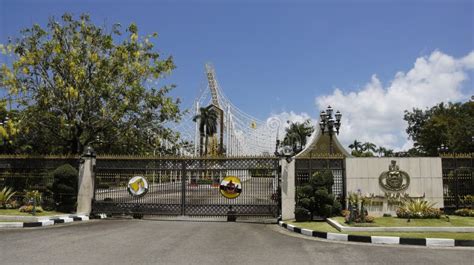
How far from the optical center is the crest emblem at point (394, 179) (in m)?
13.8

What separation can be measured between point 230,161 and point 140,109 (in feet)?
23.1

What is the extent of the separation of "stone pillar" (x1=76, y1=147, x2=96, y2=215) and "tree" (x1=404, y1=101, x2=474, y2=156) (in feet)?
105

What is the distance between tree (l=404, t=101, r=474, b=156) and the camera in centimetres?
3662

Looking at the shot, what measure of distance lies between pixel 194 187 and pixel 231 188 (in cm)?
141

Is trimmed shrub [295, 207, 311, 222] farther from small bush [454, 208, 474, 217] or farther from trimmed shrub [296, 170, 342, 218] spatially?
small bush [454, 208, 474, 217]

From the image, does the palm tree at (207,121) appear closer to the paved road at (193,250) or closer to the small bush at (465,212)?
the small bush at (465,212)

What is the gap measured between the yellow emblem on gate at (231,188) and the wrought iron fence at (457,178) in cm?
753

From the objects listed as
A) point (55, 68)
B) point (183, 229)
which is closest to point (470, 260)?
point (183, 229)

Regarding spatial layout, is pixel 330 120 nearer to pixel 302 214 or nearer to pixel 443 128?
pixel 302 214

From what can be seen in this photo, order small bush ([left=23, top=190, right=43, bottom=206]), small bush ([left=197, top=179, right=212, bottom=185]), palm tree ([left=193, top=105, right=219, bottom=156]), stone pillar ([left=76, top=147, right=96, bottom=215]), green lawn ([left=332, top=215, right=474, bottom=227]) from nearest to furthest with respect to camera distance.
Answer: green lawn ([left=332, top=215, right=474, bottom=227]) < small bush ([left=197, top=179, right=212, bottom=185]) < small bush ([left=23, top=190, right=43, bottom=206]) < stone pillar ([left=76, top=147, right=96, bottom=215]) < palm tree ([left=193, top=105, right=219, bottom=156])

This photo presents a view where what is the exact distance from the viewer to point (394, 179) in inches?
543

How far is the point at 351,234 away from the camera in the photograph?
995 cm

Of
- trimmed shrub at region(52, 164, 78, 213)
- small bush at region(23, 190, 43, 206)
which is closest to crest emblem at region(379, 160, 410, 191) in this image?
trimmed shrub at region(52, 164, 78, 213)

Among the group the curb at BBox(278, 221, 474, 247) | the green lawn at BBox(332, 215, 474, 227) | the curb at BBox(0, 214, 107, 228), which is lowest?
the curb at BBox(0, 214, 107, 228)
